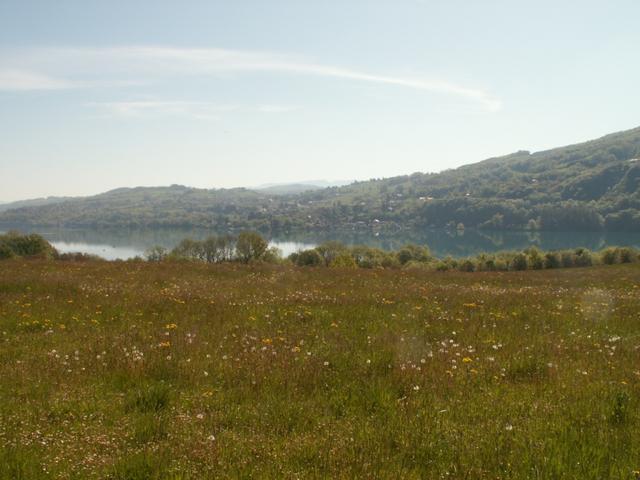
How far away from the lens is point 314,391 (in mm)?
7102

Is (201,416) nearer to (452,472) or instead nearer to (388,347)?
(452,472)

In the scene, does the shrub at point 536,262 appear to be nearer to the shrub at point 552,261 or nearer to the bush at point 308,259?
the shrub at point 552,261

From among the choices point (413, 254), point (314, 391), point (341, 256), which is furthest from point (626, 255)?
point (314, 391)

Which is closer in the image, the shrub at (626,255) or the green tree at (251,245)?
the shrub at (626,255)

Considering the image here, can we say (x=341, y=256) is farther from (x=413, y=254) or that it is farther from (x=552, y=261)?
(x=413, y=254)

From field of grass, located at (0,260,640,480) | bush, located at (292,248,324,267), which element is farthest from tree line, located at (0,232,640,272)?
field of grass, located at (0,260,640,480)

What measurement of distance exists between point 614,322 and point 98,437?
12.5 meters

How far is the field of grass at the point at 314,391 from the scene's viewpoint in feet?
16.1

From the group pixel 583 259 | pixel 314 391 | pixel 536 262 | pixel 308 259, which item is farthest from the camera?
pixel 308 259

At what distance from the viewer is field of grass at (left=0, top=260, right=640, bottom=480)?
492cm

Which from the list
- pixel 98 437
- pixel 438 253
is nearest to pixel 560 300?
pixel 98 437

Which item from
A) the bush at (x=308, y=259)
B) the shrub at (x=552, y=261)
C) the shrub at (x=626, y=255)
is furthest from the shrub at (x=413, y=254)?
the shrub at (x=626, y=255)

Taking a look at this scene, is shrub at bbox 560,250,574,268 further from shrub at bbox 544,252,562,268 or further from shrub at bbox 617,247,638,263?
shrub at bbox 617,247,638,263

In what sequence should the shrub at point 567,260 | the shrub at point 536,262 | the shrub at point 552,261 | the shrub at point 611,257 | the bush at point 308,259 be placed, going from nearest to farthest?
1. the shrub at point 611,257
2. the shrub at point 552,261
3. the shrub at point 567,260
4. the shrub at point 536,262
5. the bush at point 308,259
